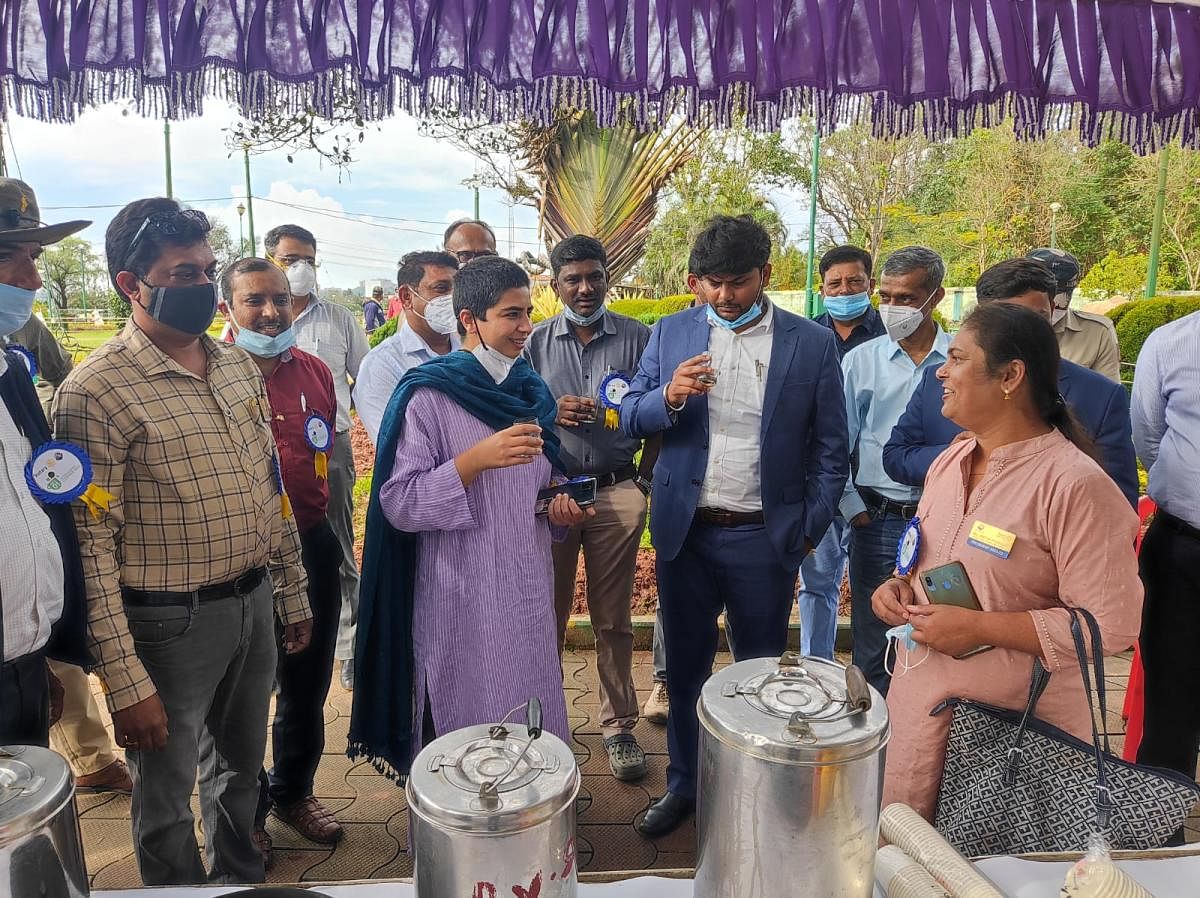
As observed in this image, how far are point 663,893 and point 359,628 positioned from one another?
1.38 meters

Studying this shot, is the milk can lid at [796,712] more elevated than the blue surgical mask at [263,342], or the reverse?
the blue surgical mask at [263,342]

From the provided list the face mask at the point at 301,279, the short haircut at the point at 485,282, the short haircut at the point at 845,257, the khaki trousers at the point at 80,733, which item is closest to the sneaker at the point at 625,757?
the short haircut at the point at 485,282

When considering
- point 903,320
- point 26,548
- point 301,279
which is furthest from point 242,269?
point 903,320

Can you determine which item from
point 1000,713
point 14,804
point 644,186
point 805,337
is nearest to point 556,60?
point 805,337

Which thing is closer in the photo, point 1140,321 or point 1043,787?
point 1043,787

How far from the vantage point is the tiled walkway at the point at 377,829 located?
8.66ft

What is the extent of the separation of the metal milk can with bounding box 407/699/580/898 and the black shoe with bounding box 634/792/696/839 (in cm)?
201

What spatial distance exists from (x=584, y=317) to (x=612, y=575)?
45.4 inches

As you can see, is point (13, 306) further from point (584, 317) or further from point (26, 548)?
point (584, 317)

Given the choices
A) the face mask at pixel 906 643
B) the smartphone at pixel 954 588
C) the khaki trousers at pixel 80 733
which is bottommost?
the khaki trousers at pixel 80 733

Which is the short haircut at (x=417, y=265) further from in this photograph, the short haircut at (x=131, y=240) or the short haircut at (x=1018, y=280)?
the short haircut at (x=1018, y=280)

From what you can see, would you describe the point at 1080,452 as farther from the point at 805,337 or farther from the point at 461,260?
the point at 461,260

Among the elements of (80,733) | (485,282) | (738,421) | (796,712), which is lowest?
(80,733)

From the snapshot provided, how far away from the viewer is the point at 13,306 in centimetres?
175
